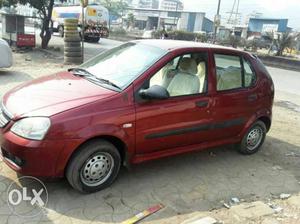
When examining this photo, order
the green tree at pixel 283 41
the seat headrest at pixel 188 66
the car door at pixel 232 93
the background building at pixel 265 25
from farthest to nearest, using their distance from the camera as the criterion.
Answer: the background building at pixel 265 25 < the green tree at pixel 283 41 < the car door at pixel 232 93 < the seat headrest at pixel 188 66

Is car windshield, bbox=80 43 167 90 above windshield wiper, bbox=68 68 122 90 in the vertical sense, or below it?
above

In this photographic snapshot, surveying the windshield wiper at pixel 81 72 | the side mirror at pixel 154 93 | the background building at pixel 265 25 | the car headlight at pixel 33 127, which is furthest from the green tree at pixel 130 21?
the car headlight at pixel 33 127

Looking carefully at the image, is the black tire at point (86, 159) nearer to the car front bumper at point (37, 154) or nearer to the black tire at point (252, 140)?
the car front bumper at point (37, 154)

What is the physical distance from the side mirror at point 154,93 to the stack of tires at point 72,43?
9910 mm

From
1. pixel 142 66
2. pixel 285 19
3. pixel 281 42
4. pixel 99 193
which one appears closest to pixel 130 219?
pixel 99 193

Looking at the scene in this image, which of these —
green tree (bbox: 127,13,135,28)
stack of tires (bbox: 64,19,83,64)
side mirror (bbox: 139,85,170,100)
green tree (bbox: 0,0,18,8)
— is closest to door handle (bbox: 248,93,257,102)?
side mirror (bbox: 139,85,170,100)

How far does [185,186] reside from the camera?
443cm

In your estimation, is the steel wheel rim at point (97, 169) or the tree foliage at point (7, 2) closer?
the steel wheel rim at point (97, 169)

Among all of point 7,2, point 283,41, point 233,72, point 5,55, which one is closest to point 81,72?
point 233,72

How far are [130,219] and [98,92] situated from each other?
4.58 ft

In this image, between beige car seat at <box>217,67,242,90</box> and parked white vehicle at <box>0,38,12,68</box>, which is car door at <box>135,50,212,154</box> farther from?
parked white vehicle at <box>0,38,12,68</box>

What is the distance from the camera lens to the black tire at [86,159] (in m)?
3.76

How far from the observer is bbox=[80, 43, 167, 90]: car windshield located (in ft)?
13.9

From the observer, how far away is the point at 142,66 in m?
4.32
